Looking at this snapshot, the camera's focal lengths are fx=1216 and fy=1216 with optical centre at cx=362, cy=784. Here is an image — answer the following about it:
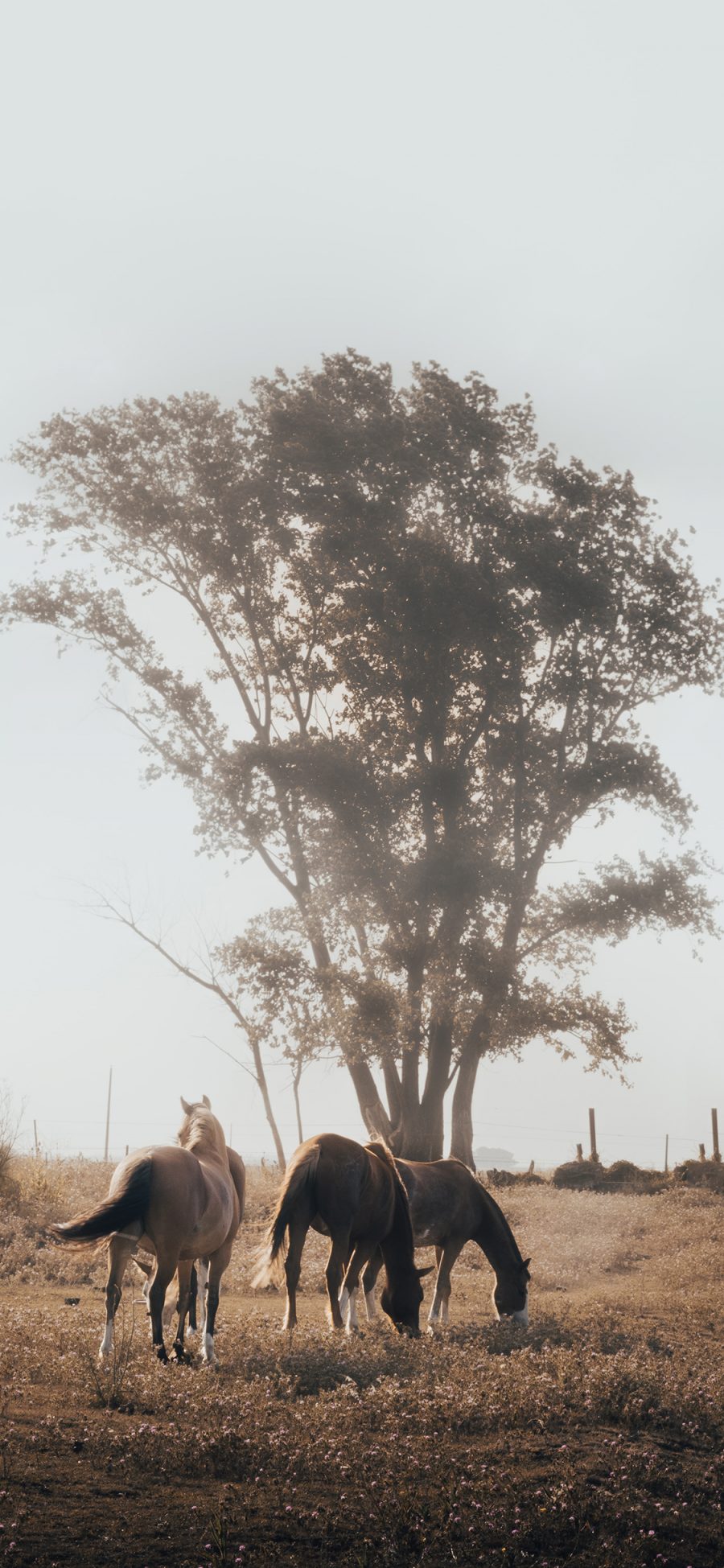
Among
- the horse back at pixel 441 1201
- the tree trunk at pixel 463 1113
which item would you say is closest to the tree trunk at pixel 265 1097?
the tree trunk at pixel 463 1113

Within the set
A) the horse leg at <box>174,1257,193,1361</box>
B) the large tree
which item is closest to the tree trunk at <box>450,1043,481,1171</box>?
the large tree

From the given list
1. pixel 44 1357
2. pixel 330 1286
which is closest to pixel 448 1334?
pixel 330 1286

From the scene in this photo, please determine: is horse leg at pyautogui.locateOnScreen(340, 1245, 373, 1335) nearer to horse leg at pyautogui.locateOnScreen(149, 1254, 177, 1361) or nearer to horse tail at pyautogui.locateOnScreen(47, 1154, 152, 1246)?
horse leg at pyautogui.locateOnScreen(149, 1254, 177, 1361)

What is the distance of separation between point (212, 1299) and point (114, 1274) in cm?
127

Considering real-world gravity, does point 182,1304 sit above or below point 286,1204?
below

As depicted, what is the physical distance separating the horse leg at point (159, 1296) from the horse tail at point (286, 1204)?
6.88 feet

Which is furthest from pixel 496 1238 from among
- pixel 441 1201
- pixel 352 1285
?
pixel 352 1285

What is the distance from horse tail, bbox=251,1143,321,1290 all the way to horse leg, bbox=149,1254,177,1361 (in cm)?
210

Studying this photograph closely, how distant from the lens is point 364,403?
105 feet

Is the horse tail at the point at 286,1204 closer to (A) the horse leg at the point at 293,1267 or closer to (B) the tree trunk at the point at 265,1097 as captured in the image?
(A) the horse leg at the point at 293,1267

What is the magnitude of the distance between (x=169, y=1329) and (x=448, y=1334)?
3147 mm

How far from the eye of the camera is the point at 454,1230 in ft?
52.2

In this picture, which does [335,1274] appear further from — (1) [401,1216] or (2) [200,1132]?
(2) [200,1132]

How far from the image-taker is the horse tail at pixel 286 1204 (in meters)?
13.0
